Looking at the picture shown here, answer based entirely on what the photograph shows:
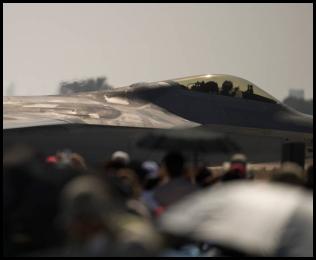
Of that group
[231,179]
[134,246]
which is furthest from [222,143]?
[134,246]

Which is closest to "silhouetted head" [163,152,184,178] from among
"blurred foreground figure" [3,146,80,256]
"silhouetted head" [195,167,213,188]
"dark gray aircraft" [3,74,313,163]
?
"silhouetted head" [195,167,213,188]

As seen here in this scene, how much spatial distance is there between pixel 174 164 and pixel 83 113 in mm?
12862

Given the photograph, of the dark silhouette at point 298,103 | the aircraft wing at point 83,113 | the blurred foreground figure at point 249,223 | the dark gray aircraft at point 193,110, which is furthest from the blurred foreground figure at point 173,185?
the dark silhouette at point 298,103

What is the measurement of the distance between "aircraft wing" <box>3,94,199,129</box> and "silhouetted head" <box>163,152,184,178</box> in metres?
10.1

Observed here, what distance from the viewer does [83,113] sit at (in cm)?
1825

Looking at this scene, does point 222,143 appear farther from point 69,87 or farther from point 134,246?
point 69,87

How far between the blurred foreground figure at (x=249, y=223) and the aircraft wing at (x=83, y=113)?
1244 centimetres

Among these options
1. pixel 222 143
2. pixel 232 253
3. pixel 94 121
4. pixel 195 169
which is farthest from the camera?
pixel 94 121

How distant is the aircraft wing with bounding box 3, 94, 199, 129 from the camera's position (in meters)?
16.9

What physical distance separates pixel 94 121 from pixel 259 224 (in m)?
14.3

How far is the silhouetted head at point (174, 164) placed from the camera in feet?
18.4

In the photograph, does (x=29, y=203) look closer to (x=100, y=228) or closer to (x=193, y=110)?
(x=100, y=228)

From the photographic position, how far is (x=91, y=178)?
3135 mm

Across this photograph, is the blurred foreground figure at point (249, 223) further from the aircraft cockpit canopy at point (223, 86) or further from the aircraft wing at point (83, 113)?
the aircraft cockpit canopy at point (223, 86)
